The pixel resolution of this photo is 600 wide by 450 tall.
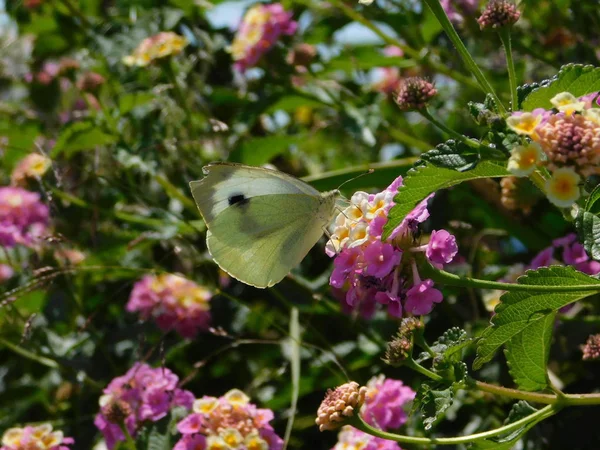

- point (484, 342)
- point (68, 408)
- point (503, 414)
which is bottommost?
point (68, 408)

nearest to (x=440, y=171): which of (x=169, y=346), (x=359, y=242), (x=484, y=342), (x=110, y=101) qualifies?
(x=359, y=242)

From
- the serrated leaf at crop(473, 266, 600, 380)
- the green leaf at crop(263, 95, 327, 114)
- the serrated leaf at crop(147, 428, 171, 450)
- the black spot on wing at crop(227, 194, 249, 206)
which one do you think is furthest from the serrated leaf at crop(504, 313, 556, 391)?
the green leaf at crop(263, 95, 327, 114)

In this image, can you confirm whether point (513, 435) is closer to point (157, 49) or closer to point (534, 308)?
point (534, 308)

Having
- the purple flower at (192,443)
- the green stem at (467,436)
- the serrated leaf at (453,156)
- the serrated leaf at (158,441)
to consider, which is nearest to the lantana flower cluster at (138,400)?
the serrated leaf at (158,441)

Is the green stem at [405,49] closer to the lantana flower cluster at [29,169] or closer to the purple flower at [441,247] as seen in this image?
the lantana flower cluster at [29,169]

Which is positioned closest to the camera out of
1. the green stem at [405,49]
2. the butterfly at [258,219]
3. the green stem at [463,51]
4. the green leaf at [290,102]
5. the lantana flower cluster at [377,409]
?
the green stem at [463,51]

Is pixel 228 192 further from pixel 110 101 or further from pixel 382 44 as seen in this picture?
pixel 110 101
